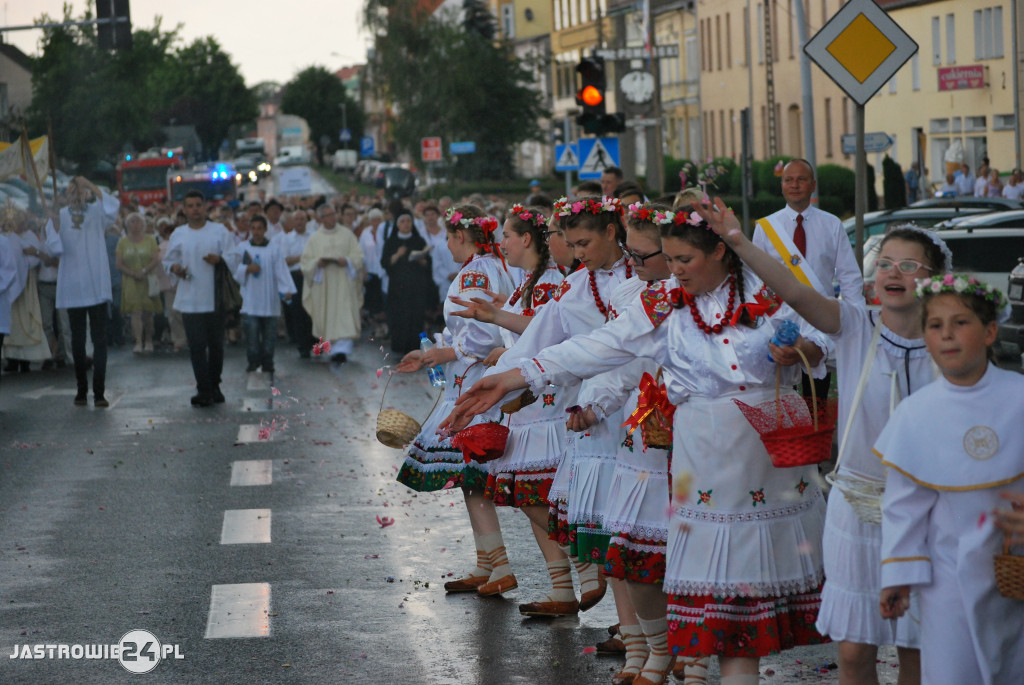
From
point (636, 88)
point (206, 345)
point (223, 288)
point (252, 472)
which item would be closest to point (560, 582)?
point (252, 472)

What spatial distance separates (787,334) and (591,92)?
14116mm

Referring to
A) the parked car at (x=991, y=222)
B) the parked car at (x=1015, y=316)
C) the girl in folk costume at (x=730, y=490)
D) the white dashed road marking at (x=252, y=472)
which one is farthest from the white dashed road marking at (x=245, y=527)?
the parked car at (x=991, y=222)

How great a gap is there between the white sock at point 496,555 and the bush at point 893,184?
33842 mm

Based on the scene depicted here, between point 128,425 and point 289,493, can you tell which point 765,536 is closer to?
point 289,493

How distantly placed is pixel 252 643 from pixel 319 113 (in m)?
142

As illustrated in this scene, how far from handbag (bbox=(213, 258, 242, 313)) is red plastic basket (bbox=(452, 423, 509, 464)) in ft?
31.7

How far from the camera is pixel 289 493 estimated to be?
433 inches

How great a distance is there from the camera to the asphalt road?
665 cm

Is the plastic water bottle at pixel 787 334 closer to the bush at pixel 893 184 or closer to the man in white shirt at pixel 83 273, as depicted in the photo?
the man in white shirt at pixel 83 273

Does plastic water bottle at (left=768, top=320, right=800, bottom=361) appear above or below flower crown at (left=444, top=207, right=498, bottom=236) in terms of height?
below

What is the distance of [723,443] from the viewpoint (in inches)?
202

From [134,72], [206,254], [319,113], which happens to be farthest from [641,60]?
[319,113]

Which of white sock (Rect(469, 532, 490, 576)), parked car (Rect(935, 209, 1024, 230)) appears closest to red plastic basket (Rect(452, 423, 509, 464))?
white sock (Rect(469, 532, 490, 576))

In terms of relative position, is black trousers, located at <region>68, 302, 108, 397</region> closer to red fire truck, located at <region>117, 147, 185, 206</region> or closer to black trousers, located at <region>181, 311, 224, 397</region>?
black trousers, located at <region>181, 311, 224, 397</region>
